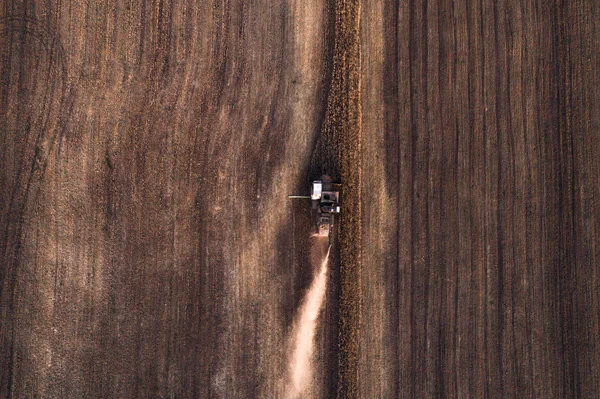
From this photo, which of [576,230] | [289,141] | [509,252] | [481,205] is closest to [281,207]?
[289,141]

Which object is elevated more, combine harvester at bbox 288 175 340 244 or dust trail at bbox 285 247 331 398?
combine harvester at bbox 288 175 340 244

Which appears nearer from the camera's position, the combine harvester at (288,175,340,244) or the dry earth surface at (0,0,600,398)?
the combine harvester at (288,175,340,244)

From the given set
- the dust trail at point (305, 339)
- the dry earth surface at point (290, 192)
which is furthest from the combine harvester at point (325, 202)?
the dust trail at point (305, 339)

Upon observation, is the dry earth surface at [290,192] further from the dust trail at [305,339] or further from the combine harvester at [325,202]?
the combine harvester at [325,202]

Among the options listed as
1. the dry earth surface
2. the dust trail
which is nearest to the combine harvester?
the dry earth surface

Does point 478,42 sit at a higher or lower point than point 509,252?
higher

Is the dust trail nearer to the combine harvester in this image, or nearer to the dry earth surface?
the dry earth surface

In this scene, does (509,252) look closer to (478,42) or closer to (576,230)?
(576,230)
